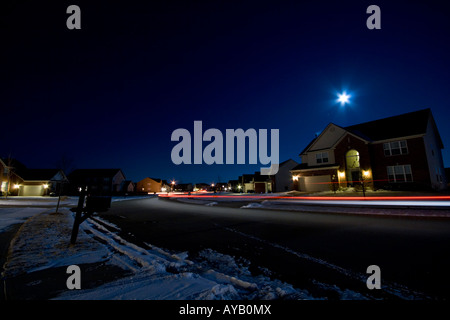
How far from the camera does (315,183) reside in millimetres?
27438

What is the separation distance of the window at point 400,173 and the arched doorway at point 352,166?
3.00 metres

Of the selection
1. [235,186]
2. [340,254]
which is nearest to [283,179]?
[340,254]

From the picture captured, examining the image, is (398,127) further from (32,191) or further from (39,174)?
(39,174)

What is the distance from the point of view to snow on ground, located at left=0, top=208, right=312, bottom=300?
7.95 feet

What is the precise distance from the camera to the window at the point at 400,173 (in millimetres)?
20719

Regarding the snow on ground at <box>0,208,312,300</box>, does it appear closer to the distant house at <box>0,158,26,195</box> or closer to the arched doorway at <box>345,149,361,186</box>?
the arched doorway at <box>345,149,361,186</box>

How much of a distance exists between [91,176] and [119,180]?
28.3ft

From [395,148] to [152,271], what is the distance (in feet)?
92.0

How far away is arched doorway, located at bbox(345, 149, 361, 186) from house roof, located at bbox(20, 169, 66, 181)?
56.8m

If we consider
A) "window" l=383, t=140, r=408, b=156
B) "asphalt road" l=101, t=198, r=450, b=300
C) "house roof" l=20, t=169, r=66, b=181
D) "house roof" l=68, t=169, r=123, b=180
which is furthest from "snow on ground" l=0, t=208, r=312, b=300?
"house roof" l=68, t=169, r=123, b=180

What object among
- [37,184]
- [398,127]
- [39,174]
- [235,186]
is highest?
[398,127]

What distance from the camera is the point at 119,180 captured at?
6775 centimetres

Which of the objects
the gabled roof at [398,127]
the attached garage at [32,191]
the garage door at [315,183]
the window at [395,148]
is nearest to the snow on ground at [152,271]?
the garage door at [315,183]
